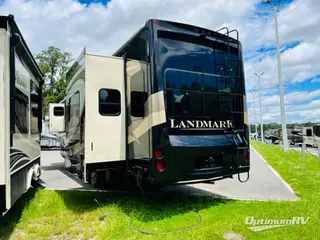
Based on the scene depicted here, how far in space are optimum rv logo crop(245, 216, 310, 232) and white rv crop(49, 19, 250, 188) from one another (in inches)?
39.3

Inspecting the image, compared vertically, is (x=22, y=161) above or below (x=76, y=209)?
above

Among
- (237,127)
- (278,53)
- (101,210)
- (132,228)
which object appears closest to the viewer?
(132,228)

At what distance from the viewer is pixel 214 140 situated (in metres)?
4.98

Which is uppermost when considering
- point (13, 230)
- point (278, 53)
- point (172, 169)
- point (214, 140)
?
point (278, 53)

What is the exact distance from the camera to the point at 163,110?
447cm

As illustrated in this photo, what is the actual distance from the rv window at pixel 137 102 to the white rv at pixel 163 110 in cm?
2

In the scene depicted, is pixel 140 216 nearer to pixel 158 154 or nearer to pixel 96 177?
pixel 158 154

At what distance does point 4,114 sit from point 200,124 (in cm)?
300

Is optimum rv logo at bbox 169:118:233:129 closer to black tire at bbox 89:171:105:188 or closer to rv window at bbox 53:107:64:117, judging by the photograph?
black tire at bbox 89:171:105:188

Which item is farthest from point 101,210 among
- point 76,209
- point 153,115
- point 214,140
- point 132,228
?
point 214,140

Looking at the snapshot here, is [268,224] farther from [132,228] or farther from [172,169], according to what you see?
[132,228]

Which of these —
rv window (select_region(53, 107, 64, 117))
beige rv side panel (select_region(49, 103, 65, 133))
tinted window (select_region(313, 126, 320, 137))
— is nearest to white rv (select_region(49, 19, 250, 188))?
beige rv side panel (select_region(49, 103, 65, 133))

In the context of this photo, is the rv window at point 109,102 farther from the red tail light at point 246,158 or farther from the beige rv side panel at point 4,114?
the red tail light at point 246,158

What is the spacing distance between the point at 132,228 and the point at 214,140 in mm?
2029
